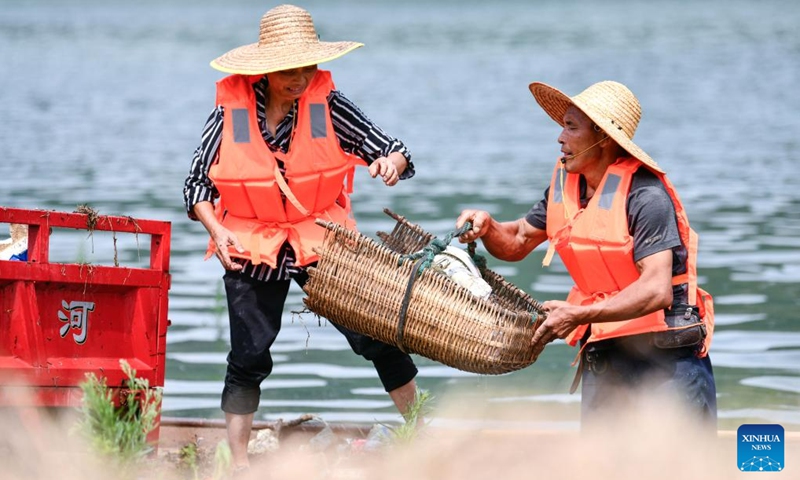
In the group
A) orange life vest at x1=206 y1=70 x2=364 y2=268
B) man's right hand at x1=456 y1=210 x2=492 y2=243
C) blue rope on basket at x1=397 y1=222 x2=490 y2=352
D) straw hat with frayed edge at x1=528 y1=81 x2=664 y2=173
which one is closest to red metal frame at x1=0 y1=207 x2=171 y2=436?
orange life vest at x1=206 y1=70 x2=364 y2=268

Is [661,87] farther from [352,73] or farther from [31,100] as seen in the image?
[31,100]

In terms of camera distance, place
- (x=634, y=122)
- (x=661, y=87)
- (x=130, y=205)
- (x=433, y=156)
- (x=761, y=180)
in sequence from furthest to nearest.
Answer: (x=661, y=87)
(x=433, y=156)
(x=761, y=180)
(x=130, y=205)
(x=634, y=122)

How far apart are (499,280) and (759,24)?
142ft

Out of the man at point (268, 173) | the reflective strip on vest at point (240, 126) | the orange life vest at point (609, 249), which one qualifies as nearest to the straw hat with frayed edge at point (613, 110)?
the orange life vest at point (609, 249)

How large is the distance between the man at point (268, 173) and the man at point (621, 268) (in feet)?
2.90

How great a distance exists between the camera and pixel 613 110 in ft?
19.2

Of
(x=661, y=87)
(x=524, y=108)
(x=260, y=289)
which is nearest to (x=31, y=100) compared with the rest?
(x=524, y=108)

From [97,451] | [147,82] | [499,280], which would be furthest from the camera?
[147,82]

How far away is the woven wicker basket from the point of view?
5.77 meters

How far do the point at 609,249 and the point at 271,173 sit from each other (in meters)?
1.57

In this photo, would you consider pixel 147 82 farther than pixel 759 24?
No

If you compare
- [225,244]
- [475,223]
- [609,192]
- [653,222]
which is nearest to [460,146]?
[475,223]

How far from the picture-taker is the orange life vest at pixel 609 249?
18.8 ft

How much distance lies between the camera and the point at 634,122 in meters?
5.94
